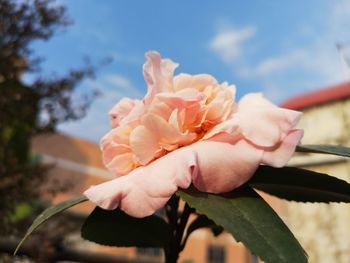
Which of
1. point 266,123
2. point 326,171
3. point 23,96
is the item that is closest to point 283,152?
point 266,123

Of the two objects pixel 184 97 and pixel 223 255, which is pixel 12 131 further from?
pixel 223 255

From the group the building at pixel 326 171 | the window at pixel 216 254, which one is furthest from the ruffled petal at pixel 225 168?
the window at pixel 216 254

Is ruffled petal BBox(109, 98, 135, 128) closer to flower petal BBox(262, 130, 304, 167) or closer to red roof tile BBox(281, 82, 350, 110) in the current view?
flower petal BBox(262, 130, 304, 167)

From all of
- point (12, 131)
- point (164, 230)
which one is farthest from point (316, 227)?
point (164, 230)

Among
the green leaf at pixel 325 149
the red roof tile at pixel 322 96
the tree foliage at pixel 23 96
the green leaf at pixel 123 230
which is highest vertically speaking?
the red roof tile at pixel 322 96

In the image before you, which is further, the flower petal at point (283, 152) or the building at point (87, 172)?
the building at point (87, 172)

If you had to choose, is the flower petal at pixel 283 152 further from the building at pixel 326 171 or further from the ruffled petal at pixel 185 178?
the building at pixel 326 171
